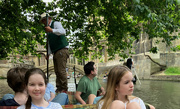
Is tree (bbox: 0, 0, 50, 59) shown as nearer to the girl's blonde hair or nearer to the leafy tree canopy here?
the leafy tree canopy

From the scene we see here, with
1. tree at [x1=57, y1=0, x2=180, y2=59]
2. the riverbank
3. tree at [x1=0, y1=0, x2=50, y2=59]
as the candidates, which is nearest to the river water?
tree at [x1=57, y1=0, x2=180, y2=59]

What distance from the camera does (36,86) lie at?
1.93 meters

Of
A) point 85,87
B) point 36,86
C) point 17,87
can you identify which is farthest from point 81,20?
point 36,86

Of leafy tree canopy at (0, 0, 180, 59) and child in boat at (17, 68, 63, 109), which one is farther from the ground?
leafy tree canopy at (0, 0, 180, 59)

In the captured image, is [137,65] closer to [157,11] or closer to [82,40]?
[82,40]

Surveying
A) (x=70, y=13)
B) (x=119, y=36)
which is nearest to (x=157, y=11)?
(x=119, y=36)

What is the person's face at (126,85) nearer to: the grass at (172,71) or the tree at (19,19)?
the tree at (19,19)

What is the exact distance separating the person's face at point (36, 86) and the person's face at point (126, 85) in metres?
0.70

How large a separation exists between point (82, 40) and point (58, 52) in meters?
5.18

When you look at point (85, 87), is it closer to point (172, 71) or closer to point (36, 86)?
point (36, 86)

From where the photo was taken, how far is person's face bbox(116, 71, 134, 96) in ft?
6.80

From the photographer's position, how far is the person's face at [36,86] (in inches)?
75.4

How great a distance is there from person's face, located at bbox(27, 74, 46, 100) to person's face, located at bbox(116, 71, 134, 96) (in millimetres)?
695

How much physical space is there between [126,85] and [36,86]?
0.80 m
